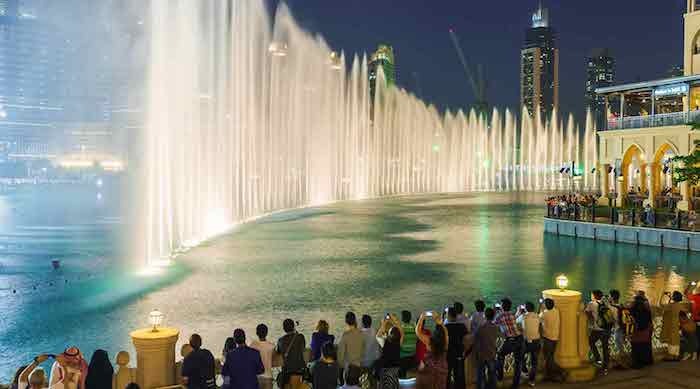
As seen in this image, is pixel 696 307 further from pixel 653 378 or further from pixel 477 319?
pixel 477 319

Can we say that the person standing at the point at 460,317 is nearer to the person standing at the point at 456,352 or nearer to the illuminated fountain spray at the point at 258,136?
the person standing at the point at 456,352

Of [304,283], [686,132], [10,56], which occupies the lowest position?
[304,283]

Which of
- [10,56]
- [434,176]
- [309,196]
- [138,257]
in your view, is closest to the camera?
[138,257]

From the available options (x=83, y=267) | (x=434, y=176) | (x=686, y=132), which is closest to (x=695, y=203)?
(x=686, y=132)

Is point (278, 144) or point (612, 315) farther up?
point (278, 144)

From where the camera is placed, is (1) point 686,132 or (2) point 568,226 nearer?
(2) point 568,226

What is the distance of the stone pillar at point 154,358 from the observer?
25.0ft

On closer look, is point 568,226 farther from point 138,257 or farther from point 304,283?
point 138,257

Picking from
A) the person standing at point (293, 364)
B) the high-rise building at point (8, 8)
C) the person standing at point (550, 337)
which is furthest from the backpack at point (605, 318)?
the high-rise building at point (8, 8)

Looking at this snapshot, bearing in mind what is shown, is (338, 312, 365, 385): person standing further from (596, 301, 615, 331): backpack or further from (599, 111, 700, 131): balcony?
(599, 111, 700, 131): balcony

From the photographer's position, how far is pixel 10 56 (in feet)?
593

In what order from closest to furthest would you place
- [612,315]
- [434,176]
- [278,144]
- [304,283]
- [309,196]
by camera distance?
[612,315] < [304,283] < [278,144] < [309,196] < [434,176]

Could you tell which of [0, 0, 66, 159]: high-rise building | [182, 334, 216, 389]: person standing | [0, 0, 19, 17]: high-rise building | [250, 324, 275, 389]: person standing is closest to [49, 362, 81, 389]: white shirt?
[182, 334, 216, 389]: person standing

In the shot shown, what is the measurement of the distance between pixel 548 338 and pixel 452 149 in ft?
310
